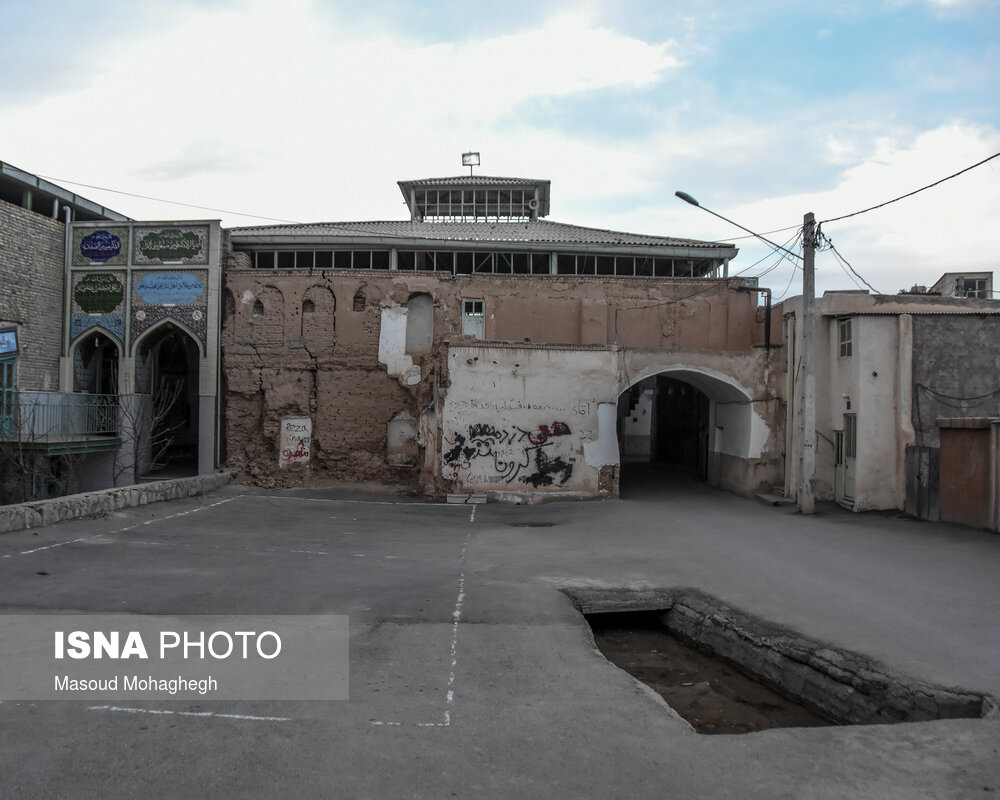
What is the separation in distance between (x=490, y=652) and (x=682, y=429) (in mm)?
22100

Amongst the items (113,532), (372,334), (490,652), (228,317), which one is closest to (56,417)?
(228,317)

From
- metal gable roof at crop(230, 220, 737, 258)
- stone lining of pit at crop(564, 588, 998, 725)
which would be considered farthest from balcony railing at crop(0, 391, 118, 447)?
stone lining of pit at crop(564, 588, 998, 725)

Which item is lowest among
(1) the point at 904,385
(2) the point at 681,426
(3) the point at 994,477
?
(3) the point at 994,477

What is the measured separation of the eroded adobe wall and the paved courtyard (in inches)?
321

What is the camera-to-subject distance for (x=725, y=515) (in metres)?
16.5

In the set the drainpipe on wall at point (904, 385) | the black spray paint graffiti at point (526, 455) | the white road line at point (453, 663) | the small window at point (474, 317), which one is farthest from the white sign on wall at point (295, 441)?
the drainpipe on wall at point (904, 385)

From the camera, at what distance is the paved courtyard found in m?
4.20

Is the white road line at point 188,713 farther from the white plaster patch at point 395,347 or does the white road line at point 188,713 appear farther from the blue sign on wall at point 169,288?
the blue sign on wall at point 169,288

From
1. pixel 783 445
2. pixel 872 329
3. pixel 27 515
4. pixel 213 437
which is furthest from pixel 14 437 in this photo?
pixel 872 329

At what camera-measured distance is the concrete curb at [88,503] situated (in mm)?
12031

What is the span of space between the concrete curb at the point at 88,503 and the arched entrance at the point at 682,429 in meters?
11.6

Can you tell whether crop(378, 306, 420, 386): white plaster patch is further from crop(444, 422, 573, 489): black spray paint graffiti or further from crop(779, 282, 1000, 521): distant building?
crop(779, 282, 1000, 521): distant building

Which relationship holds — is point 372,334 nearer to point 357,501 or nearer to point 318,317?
point 318,317

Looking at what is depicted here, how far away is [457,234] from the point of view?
1061 inches
